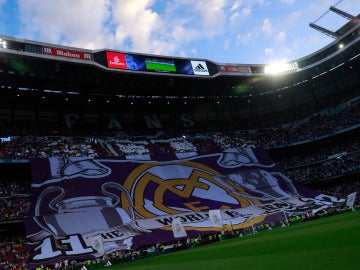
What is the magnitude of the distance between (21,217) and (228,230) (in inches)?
941

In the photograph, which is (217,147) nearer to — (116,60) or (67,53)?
(116,60)

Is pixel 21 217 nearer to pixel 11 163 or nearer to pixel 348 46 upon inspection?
pixel 11 163

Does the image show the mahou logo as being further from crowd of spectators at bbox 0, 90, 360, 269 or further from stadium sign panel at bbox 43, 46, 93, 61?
crowd of spectators at bbox 0, 90, 360, 269

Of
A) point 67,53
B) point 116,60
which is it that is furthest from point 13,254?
point 116,60

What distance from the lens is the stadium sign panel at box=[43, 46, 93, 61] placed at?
46.1 metres

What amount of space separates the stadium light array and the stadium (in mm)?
295

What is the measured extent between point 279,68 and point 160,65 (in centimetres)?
2426

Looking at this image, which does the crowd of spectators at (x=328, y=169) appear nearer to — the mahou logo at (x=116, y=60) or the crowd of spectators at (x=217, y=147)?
the crowd of spectators at (x=217, y=147)

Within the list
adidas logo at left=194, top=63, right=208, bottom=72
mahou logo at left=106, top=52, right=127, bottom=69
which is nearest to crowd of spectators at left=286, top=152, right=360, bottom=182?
adidas logo at left=194, top=63, right=208, bottom=72

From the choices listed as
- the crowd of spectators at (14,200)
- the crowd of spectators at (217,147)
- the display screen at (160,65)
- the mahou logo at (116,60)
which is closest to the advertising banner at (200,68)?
the display screen at (160,65)

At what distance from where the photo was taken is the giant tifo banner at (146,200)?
124 ft

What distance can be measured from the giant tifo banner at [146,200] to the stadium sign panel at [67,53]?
13.9m

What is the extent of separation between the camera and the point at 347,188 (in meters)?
59.4

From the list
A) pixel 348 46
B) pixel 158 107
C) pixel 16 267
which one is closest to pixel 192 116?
pixel 158 107
